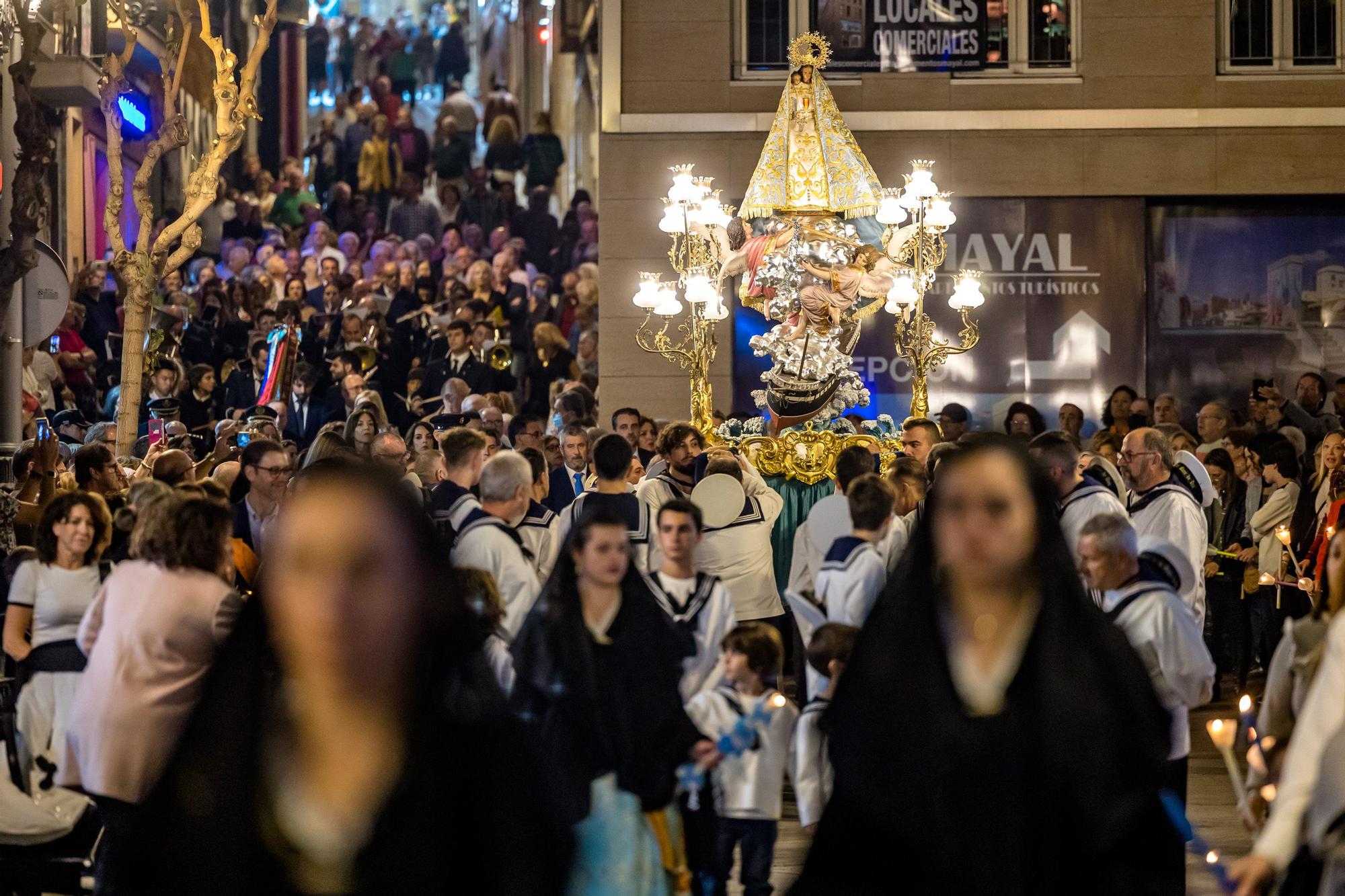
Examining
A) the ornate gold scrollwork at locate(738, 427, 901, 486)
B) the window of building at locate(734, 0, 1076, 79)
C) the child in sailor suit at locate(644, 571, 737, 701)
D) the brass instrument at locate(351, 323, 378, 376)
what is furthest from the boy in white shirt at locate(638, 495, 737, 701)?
the window of building at locate(734, 0, 1076, 79)

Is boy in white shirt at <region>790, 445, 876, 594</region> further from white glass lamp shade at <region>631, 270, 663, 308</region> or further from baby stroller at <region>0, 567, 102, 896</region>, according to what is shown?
white glass lamp shade at <region>631, 270, 663, 308</region>

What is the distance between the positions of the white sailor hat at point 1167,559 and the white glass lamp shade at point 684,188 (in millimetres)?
7208

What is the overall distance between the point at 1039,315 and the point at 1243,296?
7.26 feet

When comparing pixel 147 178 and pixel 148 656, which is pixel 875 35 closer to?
pixel 147 178

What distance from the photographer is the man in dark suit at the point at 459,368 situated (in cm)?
1666

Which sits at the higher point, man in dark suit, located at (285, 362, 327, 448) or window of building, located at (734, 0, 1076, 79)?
window of building, located at (734, 0, 1076, 79)

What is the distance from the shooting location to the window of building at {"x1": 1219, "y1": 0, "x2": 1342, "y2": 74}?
19016 mm

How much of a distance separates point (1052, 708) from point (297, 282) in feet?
50.4

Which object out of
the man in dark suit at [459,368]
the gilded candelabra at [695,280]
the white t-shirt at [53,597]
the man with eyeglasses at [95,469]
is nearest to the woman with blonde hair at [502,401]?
the man in dark suit at [459,368]

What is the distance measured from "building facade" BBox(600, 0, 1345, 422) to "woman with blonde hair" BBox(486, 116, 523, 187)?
515 centimetres

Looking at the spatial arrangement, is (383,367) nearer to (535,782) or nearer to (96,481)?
(96,481)

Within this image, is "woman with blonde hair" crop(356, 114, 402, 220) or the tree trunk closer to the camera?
the tree trunk

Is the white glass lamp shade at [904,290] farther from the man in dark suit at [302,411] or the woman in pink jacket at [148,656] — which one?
the woman in pink jacket at [148,656]

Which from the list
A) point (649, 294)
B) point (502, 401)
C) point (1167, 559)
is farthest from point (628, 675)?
point (502, 401)
